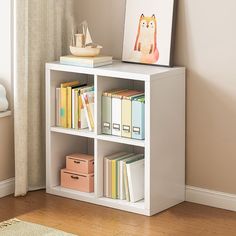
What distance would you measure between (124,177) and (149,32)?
85cm

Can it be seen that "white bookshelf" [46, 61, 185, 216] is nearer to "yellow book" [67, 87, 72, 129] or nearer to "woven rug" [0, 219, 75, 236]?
"yellow book" [67, 87, 72, 129]

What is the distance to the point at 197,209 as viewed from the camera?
385 centimetres

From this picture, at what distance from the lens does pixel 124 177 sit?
3.87m

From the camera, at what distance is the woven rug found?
346cm

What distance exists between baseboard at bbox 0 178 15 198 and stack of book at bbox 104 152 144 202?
1.95 feet

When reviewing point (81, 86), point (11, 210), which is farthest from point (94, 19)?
point (11, 210)

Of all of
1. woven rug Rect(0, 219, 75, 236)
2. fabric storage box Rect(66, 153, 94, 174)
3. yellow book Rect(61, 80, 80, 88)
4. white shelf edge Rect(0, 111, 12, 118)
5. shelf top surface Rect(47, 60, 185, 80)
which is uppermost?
shelf top surface Rect(47, 60, 185, 80)

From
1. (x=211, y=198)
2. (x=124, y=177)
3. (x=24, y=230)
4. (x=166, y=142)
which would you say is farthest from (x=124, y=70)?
(x=24, y=230)

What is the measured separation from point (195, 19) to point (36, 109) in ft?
3.62

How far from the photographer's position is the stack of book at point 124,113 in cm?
372

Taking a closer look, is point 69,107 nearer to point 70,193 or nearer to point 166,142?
point 70,193

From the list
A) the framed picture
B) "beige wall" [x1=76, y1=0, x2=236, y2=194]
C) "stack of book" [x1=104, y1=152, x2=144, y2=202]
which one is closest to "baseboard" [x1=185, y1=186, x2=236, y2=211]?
"beige wall" [x1=76, y1=0, x2=236, y2=194]

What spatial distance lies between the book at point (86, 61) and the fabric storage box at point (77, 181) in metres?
0.66

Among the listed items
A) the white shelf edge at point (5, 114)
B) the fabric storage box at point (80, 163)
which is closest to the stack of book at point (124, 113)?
the fabric storage box at point (80, 163)
